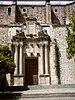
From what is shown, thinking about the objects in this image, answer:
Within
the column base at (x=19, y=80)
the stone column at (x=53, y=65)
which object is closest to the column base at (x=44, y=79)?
the stone column at (x=53, y=65)

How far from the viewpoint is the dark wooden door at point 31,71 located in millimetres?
22031

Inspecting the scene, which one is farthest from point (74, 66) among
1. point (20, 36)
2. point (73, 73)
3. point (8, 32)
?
point (8, 32)

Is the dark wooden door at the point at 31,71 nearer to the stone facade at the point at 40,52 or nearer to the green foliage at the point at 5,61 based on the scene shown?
the stone facade at the point at 40,52

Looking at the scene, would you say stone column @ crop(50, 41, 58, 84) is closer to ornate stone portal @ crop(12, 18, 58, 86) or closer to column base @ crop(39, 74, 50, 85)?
ornate stone portal @ crop(12, 18, 58, 86)

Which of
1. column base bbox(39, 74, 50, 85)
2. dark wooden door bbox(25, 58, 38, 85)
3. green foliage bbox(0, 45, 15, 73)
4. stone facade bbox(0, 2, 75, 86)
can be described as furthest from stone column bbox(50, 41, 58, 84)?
green foliage bbox(0, 45, 15, 73)

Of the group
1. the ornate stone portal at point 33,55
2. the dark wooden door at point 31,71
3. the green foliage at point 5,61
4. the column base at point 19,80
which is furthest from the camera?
the dark wooden door at point 31,71

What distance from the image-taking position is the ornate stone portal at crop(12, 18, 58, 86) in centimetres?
2117

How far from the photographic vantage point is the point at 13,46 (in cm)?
2177

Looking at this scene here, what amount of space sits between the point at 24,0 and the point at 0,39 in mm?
12266

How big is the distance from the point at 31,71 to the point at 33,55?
5.29 feet

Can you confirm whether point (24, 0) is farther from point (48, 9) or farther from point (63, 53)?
point (63, 53)

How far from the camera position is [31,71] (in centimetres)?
2220

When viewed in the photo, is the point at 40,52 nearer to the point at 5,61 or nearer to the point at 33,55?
the point at 33,55

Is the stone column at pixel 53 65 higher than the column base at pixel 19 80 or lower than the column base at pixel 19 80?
higher
